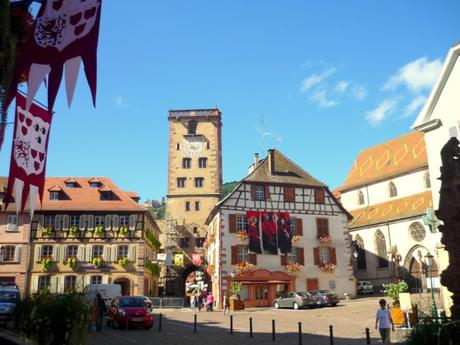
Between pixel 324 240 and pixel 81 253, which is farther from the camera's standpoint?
pixel 81 253

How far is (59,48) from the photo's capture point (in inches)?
253

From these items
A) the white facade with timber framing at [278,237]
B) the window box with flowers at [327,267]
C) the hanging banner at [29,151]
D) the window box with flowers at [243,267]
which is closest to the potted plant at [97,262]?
the white facade with timber framing at [278,237]

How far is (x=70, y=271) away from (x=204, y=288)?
11472 mm

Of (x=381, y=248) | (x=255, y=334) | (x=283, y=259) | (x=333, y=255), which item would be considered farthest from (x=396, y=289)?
(x=381, y=248)

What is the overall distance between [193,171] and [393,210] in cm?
2370

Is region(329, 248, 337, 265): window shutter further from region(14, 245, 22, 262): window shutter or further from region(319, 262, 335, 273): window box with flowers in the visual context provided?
region(14, 245, 22, 262): window shutter

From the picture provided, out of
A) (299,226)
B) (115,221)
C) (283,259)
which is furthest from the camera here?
(115,221)

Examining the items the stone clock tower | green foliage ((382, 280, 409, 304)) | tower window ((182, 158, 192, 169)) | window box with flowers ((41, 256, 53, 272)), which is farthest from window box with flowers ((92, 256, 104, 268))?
green foliage ((382, 280, 409, 304))

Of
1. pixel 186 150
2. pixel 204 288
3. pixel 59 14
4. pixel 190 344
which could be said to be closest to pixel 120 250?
pixel 204 288

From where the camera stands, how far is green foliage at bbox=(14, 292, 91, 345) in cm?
869

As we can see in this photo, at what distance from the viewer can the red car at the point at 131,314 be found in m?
20.7

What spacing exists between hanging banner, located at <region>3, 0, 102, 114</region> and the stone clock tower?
5033 cm

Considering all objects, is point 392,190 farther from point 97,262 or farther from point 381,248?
point 97,262

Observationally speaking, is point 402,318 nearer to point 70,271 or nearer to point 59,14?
point 59,14
